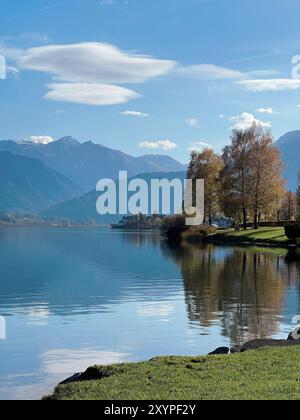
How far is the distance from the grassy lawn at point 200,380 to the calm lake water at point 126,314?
83.1 inches

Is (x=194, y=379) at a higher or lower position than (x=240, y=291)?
higher

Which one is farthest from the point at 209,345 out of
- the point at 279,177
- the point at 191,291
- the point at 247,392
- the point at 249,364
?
the point at 279,177

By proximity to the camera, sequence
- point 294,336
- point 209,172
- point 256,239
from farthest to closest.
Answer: point 209,172 → point 256,239 → point 294,336

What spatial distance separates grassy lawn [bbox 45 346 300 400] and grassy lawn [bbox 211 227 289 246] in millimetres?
64271

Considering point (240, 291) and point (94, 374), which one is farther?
point (240, 291)

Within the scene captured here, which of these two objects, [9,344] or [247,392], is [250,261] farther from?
[247,392]

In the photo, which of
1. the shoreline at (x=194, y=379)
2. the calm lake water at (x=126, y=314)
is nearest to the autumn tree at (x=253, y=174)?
the calm lake water at (x=126, y=314)

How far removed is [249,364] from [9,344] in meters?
8.90

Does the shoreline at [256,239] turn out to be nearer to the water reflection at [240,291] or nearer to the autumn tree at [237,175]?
the autumn tree at [237,175]

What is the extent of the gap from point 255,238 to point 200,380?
240ft

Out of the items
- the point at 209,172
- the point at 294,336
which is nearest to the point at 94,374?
the point at 294,336

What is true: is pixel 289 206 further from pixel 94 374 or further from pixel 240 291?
pixel 94 374

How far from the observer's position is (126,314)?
2695 cm

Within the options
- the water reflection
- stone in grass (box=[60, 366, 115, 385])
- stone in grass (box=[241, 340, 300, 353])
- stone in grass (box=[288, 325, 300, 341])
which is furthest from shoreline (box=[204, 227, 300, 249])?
stone in grass (box=[60, 366, 115, 385])
